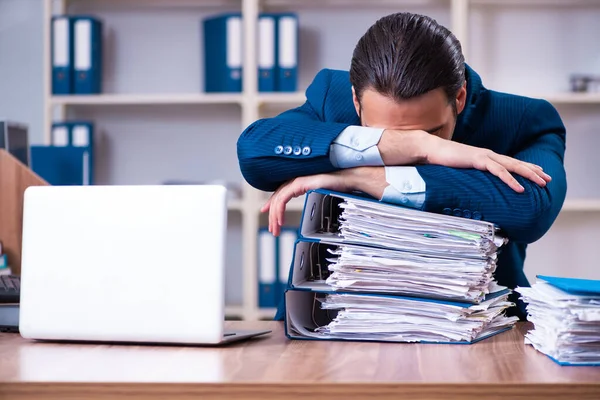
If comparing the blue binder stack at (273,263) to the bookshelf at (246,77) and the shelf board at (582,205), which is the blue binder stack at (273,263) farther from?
the shelf board at (582,205)

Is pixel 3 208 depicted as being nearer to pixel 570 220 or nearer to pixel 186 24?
pixel 186 24

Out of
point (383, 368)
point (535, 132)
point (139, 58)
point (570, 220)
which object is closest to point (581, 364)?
point (383, 368)

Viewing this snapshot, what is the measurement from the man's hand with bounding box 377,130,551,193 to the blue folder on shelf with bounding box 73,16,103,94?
251 centimetres

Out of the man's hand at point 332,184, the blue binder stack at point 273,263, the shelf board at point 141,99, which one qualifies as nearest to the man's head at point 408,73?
the man's hand at point 332,184

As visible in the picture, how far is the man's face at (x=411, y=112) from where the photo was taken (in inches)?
47.7

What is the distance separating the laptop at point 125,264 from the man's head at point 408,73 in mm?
382

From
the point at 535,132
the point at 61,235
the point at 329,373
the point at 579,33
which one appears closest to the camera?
the point at 329,373

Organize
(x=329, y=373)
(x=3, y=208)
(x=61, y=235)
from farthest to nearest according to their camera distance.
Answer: (x=3, y=208)
(x=61, y=235)
(x=329, y=373)

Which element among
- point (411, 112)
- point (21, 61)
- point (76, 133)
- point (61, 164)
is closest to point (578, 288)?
point (411, 112)

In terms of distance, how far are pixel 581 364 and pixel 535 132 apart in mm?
595

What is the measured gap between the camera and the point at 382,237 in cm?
101

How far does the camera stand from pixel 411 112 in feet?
3.99

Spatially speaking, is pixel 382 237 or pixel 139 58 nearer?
pixel 382 237

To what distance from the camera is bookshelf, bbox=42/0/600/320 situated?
3316 millimetres
